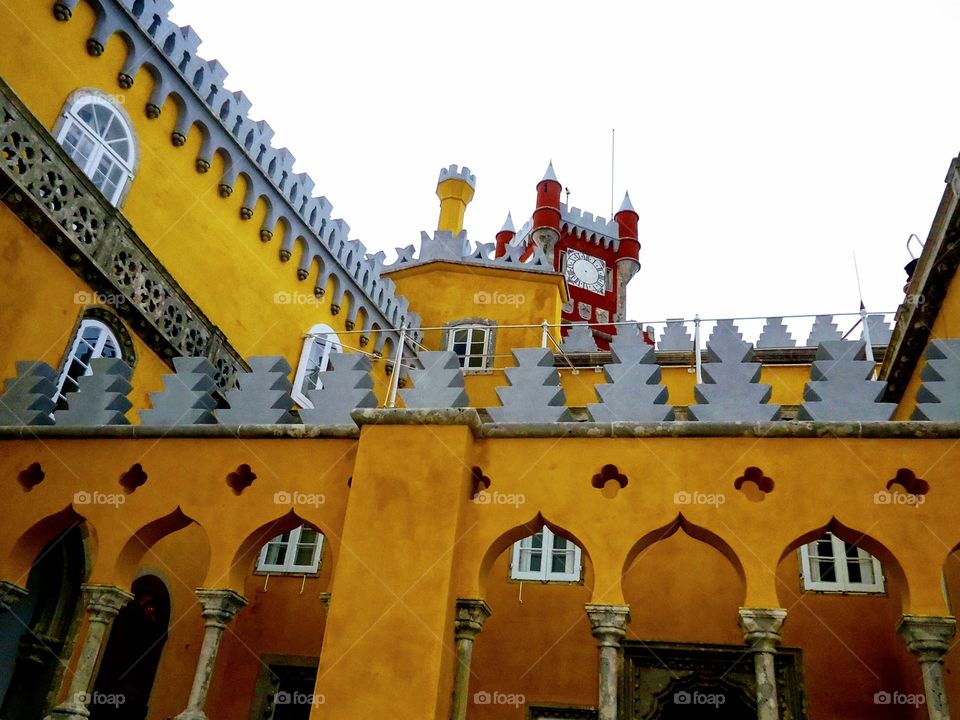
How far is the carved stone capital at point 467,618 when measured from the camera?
641 centimetres

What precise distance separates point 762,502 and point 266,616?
784 cm

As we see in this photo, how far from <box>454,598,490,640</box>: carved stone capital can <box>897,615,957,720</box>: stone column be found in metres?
2.91

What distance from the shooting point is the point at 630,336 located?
296 inches

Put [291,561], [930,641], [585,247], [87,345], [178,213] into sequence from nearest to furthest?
[930,641], [87,345], [178,213], [291,561], [585,247]

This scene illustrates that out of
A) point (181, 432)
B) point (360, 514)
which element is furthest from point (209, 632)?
point (181, 432)

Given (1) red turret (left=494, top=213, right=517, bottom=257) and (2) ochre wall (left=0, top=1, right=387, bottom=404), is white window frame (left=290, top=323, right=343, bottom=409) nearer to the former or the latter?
(2) ochre wall (left=0, top=1, right=387, bottom=404)

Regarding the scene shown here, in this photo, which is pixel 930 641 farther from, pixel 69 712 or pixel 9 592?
pixel 9 592

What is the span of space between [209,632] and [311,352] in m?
7.77

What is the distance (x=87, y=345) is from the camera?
32.1ft

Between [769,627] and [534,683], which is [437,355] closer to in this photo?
[769,627]

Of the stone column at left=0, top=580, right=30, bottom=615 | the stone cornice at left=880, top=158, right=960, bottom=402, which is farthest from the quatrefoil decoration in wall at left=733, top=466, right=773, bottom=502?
the stone column at left=0, top=580, right=30, bottom=615

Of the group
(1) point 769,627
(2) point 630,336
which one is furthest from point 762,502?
(2) point 630,336

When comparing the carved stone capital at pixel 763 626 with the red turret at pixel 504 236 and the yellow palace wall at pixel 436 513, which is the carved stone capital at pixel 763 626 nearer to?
the yellow palace wall at pixel 436 513

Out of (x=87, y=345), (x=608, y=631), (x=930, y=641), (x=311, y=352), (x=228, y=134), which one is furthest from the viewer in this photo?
(x=311, y=352)
